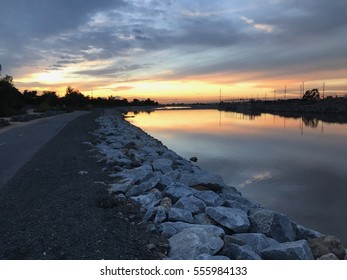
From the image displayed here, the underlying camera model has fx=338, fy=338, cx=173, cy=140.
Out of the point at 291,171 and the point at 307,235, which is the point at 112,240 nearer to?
the point at 307,235

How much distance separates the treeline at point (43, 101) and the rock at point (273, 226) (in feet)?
107

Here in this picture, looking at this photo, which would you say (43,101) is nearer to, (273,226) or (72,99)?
(72,99)

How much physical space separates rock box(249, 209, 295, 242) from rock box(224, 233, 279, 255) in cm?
56

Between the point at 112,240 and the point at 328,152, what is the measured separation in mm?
19418

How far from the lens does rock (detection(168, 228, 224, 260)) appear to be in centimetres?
423

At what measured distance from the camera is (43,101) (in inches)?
2955

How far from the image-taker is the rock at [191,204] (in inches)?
236

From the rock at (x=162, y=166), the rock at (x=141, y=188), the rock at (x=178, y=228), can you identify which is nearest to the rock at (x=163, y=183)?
the rock at (x=141, y=188)

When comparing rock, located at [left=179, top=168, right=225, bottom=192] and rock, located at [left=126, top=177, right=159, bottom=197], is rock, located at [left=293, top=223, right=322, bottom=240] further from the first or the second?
rock, located at [left=126, top=177, right=159, bottom=197]

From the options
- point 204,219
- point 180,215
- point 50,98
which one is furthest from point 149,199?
point 50,98

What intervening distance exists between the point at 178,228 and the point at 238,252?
3.66ft

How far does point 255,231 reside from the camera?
18.5ft
